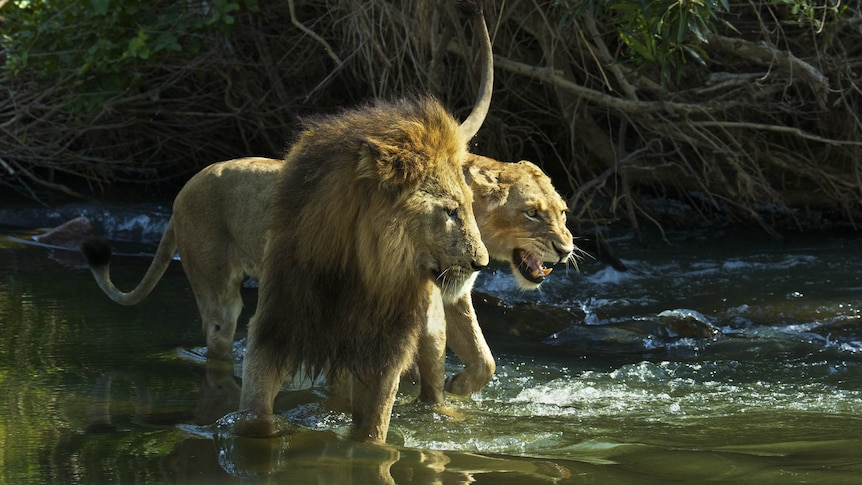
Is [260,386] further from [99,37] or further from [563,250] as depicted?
[99,37]

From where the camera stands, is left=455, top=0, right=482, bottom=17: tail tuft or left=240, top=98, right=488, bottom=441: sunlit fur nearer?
left=240, top=98, right=488, bottom=441: sunlit fur

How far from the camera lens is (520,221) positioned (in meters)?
5.04

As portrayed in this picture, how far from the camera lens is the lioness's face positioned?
3551 mm

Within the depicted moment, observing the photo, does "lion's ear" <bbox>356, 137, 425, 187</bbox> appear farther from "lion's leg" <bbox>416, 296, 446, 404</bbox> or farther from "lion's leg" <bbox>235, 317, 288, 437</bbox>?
"lion's leg" <bbox>416, 296, 446, 404</bbox>

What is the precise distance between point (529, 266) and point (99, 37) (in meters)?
5.69

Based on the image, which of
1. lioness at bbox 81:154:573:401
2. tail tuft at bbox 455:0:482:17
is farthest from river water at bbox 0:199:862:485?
tail tuft at bbox 455:0:482:17

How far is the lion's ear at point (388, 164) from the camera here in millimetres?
3564

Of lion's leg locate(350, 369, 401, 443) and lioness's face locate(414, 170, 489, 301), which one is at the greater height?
lioness's face locate(414, 170, 489, 301)

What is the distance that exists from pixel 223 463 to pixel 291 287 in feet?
2.12

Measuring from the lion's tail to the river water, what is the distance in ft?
0.92

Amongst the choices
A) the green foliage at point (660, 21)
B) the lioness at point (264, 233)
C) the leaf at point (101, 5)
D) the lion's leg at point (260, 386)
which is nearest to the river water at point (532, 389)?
the lion's leg at point (260, 386)

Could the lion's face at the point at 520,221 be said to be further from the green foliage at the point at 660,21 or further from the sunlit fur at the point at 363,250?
the green foliage at the point at 660,21

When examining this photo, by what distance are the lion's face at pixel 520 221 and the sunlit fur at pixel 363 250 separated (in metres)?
1.06

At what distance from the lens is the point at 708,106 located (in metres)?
8.38
